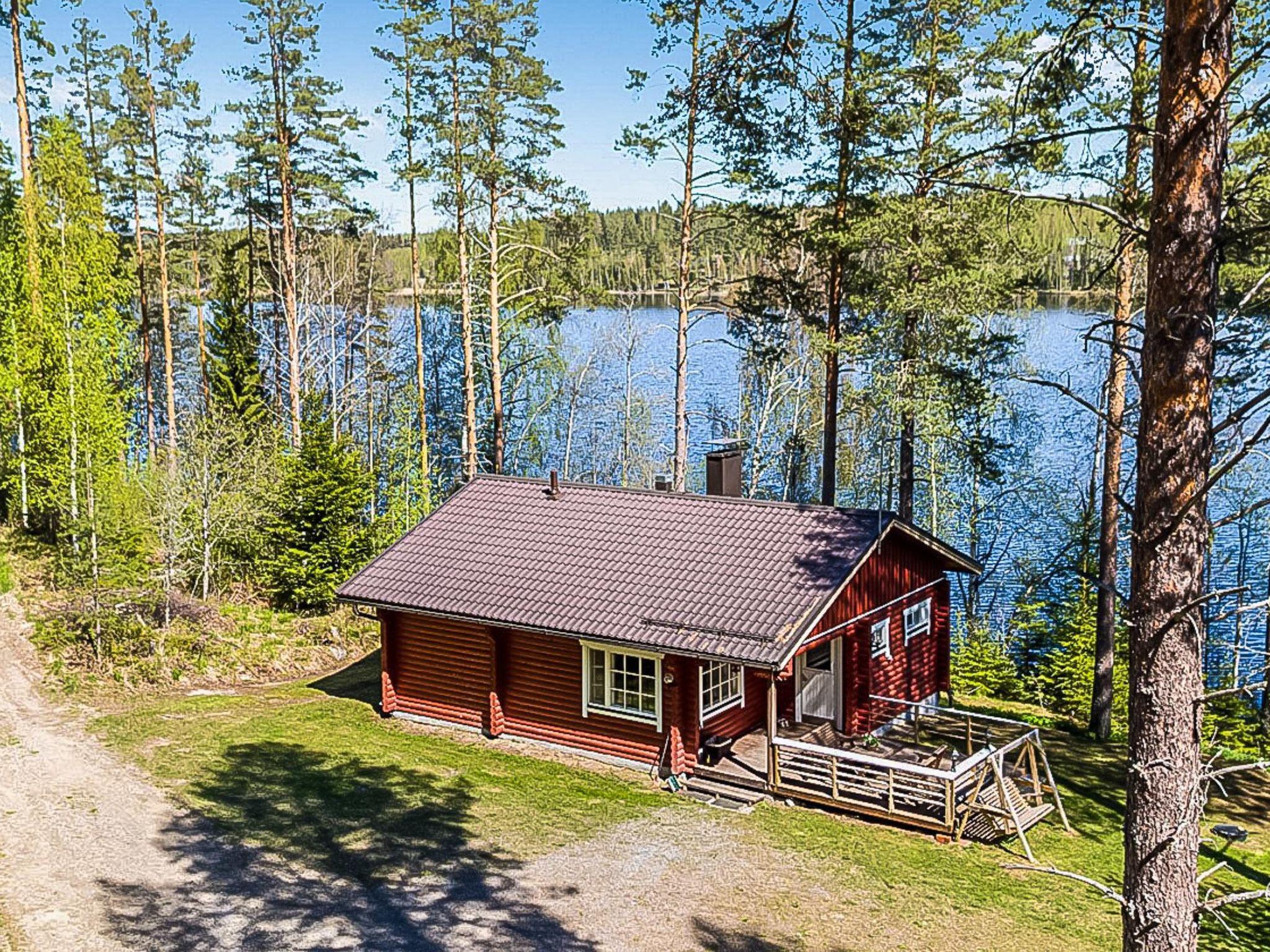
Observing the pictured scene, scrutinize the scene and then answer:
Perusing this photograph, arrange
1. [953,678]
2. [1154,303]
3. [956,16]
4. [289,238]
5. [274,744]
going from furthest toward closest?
[289,238], [953,678], [956,16], [274,744], [1154,303]

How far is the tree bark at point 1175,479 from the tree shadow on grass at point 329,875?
611 centimetres

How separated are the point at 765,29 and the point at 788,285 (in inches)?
548

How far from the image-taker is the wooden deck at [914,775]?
12406 mm

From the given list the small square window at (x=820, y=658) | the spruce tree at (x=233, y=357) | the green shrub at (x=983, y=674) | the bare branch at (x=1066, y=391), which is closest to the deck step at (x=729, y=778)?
the small square window at (x=820, y=658)

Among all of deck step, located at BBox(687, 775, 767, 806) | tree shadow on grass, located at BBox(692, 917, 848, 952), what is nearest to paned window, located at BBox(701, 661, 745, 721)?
deck step, located at BBox(687, 775, 767, 806)

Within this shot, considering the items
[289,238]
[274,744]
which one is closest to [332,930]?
[274,744]

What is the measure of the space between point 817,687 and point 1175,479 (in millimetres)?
11001

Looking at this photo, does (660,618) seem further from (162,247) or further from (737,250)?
(162,247)

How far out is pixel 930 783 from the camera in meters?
13.2

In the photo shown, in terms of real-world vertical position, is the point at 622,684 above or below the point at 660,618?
below

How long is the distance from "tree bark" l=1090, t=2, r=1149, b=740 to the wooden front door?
4.11 meters

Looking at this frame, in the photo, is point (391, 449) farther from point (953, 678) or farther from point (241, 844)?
point (241, 844)

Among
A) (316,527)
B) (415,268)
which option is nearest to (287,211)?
(415,268)

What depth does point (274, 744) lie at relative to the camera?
15.4 meters
